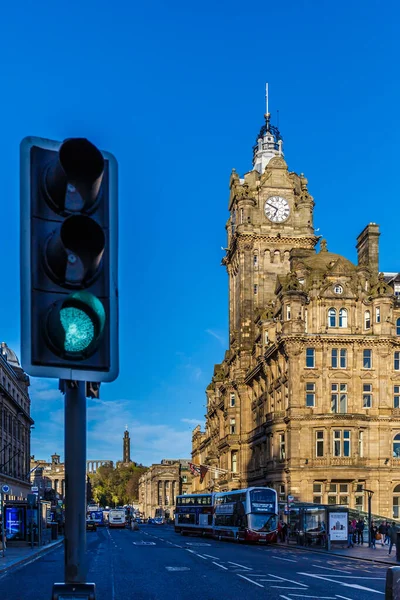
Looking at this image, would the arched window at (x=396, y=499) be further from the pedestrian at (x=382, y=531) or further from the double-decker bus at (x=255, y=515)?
the double-decker bus at (x=255, y=515)

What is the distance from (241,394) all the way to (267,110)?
5063cm

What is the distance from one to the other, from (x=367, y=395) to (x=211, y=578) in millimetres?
47783

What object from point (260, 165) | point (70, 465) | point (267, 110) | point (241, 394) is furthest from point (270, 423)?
point (70, 465)

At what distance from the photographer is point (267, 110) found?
12606cm

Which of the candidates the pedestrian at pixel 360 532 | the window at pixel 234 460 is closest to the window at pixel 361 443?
the pedestrian at pixel 360 532

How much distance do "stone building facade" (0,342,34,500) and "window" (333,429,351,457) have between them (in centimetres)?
3253

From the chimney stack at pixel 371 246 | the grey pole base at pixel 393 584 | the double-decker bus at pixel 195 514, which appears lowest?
the double-decker bus at pixel 195 514

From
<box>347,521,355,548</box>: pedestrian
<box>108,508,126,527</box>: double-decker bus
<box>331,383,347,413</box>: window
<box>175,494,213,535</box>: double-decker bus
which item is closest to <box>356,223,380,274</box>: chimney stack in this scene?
<box>331,383,347,413</box>: window

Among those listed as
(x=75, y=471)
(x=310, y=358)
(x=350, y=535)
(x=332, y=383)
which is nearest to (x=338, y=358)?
(x=332, y=383)

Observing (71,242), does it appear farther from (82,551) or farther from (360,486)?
(360,486)

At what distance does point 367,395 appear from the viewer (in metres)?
75.6

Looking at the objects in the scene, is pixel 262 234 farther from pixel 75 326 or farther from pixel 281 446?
pixel 75 326

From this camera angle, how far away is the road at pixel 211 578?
2475 centimetres

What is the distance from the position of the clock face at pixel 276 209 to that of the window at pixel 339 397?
109 feet
